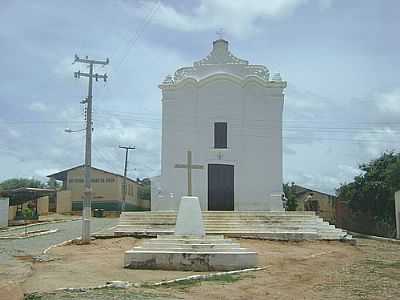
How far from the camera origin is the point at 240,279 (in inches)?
449

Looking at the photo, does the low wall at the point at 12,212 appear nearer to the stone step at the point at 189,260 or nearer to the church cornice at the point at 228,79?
the church cornice at the point at 228,79

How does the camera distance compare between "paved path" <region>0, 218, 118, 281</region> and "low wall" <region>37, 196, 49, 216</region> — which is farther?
"low wall" <region>37, 196, 49, 216</region>

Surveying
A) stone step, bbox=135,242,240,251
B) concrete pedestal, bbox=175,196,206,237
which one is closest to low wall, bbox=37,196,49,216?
concrete pedestal, bbox=175,196,206,237

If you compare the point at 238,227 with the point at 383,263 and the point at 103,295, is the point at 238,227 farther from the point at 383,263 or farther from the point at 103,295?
the point at 103,295

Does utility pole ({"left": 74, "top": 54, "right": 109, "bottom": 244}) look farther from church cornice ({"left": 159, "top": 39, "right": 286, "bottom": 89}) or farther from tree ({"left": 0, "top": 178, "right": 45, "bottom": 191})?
tree ({"left": 0, "top": 178, "right": 45, "bottom": 191})

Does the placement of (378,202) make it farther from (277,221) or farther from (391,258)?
(391,258)

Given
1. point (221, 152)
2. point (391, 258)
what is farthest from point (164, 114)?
point (391, 258)

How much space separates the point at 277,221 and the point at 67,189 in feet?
122

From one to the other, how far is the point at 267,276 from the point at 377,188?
18377 mm

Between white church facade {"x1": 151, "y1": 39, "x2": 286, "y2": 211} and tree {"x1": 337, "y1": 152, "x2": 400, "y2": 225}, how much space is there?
216 inches

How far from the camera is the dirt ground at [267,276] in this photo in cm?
954

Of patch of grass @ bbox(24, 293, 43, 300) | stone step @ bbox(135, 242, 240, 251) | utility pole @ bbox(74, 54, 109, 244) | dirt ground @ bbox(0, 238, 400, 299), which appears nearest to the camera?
patch of grass @ bbox(24, 293, 43, 300)

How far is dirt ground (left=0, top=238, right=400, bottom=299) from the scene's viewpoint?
9539mm

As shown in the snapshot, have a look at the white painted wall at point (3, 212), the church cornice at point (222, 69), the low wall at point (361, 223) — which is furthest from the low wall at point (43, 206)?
the low wall at point (361, 223)
